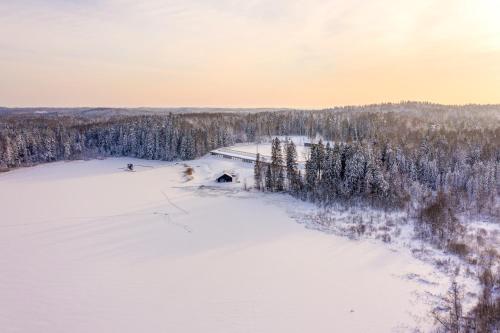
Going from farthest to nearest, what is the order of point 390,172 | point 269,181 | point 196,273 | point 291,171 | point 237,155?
point 237,155 < point 269,181 < point 291,171 < point 390,172 < point 196,273

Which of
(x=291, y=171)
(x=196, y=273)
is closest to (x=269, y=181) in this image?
(x=291, y=171)

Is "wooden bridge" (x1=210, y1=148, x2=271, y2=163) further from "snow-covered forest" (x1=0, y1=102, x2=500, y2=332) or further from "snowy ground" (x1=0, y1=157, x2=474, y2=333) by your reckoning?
"snowy ground" (x1=0, y1=157, x2=474, y2=333)

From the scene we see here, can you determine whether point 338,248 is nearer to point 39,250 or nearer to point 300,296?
point 300,296

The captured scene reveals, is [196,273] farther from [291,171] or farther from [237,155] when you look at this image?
[237,155]

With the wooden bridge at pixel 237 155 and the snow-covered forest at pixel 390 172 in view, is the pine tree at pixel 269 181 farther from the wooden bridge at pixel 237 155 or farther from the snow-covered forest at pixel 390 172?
the wooden bridge at pixel 237 155

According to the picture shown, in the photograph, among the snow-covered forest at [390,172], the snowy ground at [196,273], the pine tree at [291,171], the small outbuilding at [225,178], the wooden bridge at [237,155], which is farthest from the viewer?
the wooden bridge at [237,155]

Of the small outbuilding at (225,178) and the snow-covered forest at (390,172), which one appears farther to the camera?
the small outbuilding at (225,178)

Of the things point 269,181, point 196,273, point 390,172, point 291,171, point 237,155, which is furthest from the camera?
point 237,155

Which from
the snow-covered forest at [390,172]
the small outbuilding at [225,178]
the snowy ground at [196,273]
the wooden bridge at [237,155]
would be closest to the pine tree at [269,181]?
the snow-covered forest at [390,172]
